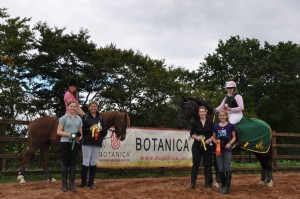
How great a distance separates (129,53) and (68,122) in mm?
18544

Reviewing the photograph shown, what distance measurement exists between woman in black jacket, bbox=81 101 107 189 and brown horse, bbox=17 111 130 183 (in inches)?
41.6

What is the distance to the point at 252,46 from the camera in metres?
36.8

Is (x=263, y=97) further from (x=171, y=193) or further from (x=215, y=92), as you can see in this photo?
(x=171, y=193)

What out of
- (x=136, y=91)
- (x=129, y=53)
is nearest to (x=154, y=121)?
(x=136, y=91)

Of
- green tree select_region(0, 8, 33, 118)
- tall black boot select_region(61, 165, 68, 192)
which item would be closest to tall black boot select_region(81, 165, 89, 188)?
tall black boot select_region(61, 165, 68, 192)

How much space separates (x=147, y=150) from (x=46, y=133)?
126 inches

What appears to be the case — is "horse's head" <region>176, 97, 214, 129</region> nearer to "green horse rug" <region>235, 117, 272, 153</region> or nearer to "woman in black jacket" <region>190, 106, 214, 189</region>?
"woman in black jacket" <region>190, 106, 214, 189</region>

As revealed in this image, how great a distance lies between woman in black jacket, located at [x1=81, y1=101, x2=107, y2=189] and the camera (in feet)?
23.7

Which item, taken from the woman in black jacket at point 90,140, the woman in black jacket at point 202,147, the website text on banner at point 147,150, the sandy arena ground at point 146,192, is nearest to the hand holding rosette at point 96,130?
the woman in black jacket at point 90,140

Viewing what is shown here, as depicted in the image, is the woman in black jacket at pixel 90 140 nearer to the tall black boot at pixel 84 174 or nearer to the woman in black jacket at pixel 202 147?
the tall black boot at pixel 84 174

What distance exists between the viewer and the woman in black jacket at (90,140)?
722cm

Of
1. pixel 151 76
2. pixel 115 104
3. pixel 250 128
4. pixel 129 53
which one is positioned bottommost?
pixel 250 128

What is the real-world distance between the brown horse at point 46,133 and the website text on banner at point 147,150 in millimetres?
1565

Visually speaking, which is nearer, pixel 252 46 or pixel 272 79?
pixel 272 79
